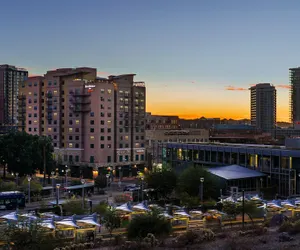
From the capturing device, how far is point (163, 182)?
71.9 meters

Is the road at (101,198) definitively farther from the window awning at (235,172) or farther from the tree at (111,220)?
the tree at (111,220)

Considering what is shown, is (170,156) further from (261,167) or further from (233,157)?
(261,167)

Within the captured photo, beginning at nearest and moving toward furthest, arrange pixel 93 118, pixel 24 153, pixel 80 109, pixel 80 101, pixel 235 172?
pixel 235 172
pixel 24 153
pixel 93 118
pixel 80 109
pixel 80 101

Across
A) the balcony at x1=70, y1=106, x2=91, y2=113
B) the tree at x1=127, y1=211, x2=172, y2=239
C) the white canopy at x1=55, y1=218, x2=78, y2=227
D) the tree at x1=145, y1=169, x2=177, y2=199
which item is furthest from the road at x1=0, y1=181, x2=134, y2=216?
the tree at x1=127, y1=211, x2=172, y2=239

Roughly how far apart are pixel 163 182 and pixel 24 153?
37552mm

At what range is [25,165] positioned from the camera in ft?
316

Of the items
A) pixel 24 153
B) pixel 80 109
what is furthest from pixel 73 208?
pixel 80 109

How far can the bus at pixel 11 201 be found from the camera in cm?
6525

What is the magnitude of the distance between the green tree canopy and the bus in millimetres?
29509

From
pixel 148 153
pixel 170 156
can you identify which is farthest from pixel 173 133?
pixel 170 156

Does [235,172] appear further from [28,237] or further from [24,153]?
[28,237]

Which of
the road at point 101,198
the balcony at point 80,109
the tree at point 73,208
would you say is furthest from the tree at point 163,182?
the balcony at point 80,109

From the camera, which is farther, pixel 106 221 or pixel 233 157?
pixel 233 157

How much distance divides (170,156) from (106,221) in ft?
192
